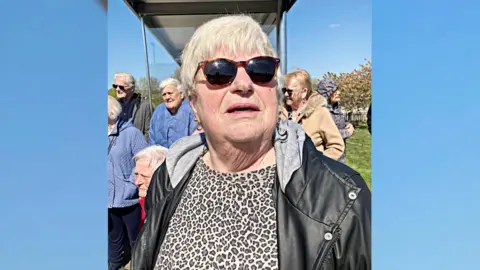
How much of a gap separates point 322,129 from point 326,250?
1.91 m

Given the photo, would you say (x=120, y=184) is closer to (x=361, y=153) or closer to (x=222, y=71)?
(x=222, y=71)

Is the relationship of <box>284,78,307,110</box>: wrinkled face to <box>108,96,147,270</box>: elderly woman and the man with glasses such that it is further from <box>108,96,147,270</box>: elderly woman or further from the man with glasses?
the man with glasses

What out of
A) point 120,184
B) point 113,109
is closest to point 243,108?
point 120,184

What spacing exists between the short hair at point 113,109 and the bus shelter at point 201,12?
915mm

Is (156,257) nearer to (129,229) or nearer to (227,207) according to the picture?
(227,207)

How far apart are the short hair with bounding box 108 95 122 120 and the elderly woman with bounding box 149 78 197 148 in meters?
0.42

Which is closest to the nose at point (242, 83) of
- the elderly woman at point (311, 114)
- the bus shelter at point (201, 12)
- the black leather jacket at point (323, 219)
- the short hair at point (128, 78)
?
the black leather jacket at point (323, 219)

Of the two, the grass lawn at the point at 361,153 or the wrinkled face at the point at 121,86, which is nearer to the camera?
the wrinkled face at the point at 121,86

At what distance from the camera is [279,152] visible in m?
1.35

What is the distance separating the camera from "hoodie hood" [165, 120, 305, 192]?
1.31 metres

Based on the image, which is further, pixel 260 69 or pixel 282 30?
pixel 282 30

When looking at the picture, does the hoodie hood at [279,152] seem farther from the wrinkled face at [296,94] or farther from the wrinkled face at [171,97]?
the wrinkled face at [171,97]

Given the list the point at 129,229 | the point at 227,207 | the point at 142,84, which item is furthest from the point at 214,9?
the point at 227,207

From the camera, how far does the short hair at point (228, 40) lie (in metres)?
1.37
